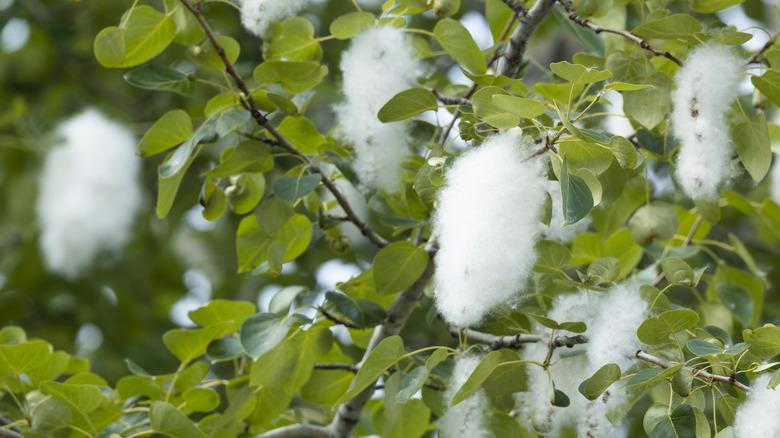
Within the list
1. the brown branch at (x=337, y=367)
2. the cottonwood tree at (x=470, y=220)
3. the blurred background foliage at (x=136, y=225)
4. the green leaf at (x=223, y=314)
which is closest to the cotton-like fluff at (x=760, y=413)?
the cottonwood tree at (x=470, y=220)

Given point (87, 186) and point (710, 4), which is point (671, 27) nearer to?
point (710, 4)

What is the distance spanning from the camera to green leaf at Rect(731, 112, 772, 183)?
1.21 meters

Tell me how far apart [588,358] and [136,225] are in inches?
83.8

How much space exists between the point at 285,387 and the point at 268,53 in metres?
0.43

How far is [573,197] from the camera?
102cm

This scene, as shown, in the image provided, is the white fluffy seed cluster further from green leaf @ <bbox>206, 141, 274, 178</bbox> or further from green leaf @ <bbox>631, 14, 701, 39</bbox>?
green leaf @ <bbox>206, 141, 274, 178</bbox>

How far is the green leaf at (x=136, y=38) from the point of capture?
1.30 meters

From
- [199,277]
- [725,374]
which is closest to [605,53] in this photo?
[725,374]

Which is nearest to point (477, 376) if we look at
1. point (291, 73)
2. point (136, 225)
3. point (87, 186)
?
point (291, 73)

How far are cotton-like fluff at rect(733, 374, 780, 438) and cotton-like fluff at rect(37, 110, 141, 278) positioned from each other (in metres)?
2.04

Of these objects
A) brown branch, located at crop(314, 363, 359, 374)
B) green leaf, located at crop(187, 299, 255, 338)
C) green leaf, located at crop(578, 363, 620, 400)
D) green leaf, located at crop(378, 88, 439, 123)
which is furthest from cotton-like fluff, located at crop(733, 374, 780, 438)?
green leaf, located at crop(187, 299, 255, 338)

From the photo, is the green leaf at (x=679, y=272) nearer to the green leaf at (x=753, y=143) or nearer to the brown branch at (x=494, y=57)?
the green leaf at (x=753, y=143)

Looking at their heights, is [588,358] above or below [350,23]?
below

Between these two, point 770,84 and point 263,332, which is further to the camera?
point 263,332
